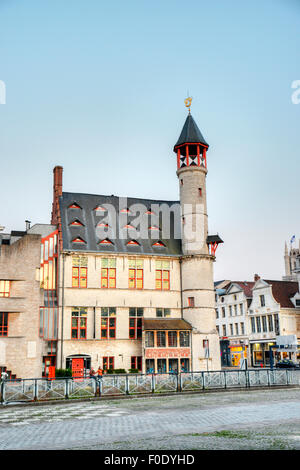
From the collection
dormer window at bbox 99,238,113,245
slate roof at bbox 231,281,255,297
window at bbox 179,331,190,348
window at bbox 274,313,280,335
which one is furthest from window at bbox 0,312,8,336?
slate roof at bbox 231,281,255,297

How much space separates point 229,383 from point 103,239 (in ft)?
59.2

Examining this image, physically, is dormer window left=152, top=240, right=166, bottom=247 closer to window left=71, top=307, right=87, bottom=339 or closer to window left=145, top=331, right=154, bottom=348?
window left=145, top=331, right=154, bottom=348

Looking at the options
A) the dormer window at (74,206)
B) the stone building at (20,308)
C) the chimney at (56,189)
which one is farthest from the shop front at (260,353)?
the stone building at (20,308)

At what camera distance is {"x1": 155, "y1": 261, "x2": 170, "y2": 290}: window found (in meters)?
42.1

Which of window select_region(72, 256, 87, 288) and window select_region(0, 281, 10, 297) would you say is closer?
window select_region(0, 281, 10, 297)

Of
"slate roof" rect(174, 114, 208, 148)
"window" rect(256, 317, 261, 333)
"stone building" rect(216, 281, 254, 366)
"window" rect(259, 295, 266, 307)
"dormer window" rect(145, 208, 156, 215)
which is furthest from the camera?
"stone building" rect(216, 281, 254, 366)

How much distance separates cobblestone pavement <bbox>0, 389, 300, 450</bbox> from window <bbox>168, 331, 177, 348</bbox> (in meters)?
17.9

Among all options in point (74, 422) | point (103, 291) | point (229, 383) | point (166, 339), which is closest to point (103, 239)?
point (103, 291)

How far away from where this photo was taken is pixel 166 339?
39406 millimetres

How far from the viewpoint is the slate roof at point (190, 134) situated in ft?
142

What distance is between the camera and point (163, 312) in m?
41.5

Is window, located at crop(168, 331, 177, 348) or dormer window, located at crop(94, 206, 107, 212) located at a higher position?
dormer window, located at crop(94, 206, 107, 212)

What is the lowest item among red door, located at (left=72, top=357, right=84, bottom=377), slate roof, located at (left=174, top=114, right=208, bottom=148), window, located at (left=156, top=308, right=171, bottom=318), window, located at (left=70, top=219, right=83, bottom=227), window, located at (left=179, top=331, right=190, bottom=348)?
red door, located at (left=72, top=357, right=84, bottom=377)
